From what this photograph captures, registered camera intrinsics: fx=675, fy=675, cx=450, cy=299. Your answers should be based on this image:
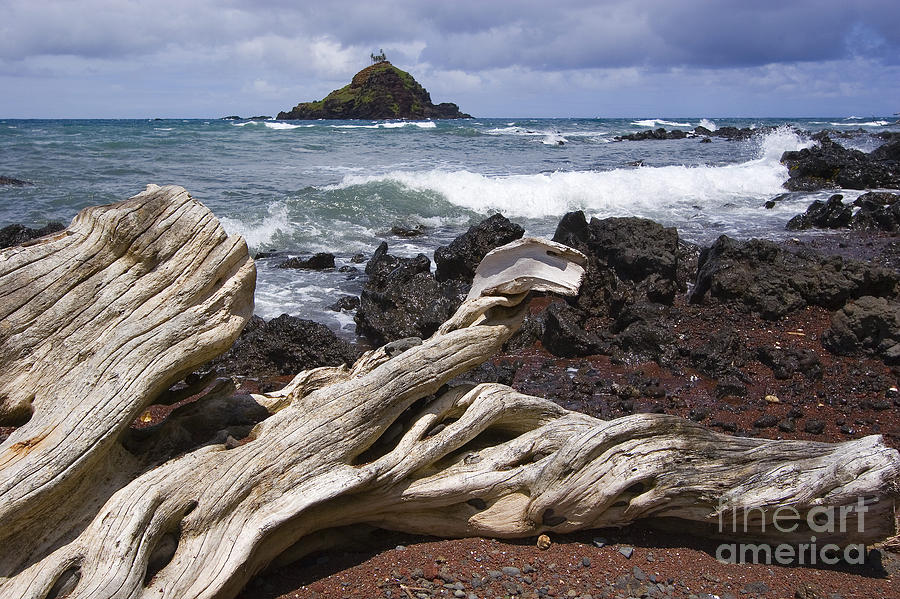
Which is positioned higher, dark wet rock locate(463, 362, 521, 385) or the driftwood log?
the driftwood log

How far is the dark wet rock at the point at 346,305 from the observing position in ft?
33.4

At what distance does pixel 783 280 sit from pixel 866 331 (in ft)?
5.03

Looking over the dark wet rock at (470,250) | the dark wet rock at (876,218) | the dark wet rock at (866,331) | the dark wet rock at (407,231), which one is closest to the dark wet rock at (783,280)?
the dark wet rock at (866,331)

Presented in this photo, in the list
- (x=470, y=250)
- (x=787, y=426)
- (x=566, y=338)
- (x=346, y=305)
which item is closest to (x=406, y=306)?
(x=346, y=305)

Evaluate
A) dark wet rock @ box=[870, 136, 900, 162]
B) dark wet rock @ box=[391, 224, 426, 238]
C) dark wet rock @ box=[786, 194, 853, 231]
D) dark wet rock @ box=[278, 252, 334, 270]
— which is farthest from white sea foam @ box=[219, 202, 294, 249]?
dark wet rock @ box=[870, 136, 900, 162]

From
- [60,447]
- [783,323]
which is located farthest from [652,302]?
[60,447]

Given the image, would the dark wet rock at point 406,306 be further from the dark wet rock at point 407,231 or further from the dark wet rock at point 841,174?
the dark wet rock at point 841,174

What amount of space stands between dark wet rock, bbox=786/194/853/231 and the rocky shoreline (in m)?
3.25

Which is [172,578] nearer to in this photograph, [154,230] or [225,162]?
[154,230]

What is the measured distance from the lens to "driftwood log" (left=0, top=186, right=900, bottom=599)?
339 cm

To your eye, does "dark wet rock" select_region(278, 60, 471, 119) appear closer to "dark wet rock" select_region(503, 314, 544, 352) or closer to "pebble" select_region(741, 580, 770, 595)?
"dark wet rock" select_region(503, 314, 544, 352)

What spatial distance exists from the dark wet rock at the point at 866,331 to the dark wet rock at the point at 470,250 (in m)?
4.73

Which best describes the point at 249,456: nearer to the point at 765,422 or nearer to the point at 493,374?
the point at 493,374

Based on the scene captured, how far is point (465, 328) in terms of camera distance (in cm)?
461
